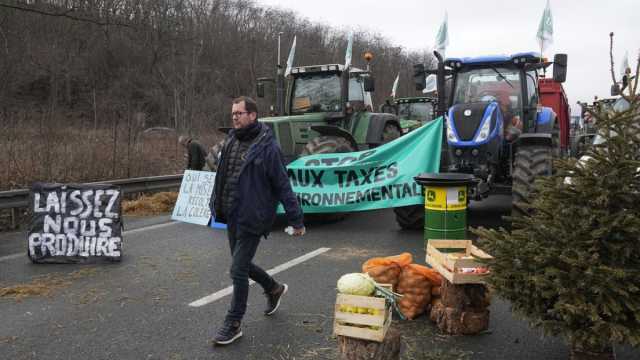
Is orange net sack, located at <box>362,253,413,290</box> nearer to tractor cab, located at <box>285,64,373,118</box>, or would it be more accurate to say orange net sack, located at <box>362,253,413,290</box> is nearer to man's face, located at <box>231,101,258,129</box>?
man's face, located at <box>231,101,258,129</box>

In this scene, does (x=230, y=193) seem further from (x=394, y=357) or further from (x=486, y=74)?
(x=486, y=74)

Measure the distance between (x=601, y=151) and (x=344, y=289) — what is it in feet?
6.18

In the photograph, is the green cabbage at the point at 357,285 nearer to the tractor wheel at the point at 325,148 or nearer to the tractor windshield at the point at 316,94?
the tractor wheel at the point at 325,148

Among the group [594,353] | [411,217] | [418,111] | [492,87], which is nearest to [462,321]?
[594,353]

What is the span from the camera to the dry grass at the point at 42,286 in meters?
5.98

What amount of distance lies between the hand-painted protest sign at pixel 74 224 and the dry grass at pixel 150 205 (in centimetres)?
389

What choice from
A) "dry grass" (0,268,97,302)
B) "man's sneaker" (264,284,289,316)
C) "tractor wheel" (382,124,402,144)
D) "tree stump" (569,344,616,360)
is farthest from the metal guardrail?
"tree stump" (569,344,616,360)

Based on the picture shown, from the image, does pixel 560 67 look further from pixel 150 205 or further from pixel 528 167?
pixel 150 205

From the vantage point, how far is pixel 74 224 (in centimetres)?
753

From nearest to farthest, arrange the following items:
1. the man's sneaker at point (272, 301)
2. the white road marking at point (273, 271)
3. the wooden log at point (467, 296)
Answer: the wooden log at point (467, 296)
the man's sneaker at point (272, 301)
the white road marking at point (273, 271)

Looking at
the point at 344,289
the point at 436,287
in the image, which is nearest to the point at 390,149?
the point at 436,287

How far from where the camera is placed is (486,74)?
395 inches

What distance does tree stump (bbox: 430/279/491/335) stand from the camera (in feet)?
15.4

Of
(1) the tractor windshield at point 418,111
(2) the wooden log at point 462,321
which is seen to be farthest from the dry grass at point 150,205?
(1) the tractor windshield at point 418,111
